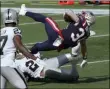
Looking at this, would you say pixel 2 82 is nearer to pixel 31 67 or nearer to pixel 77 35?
pixel 31 67

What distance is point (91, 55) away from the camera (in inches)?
584

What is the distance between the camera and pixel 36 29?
797 inches

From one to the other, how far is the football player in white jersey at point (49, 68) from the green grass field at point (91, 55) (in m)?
0.18

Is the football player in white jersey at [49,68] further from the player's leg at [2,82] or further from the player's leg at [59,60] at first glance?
the player's leg at [2,82]

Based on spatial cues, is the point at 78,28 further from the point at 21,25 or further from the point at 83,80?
the point at 21,25

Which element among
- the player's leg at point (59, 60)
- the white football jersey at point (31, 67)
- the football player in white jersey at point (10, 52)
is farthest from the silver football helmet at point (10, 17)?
the player's leg at point (59, 60)

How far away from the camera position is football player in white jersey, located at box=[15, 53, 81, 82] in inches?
420

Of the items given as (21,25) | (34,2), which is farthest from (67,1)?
(21,25)

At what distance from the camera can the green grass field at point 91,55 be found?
10898mm

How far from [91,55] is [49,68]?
4111 mm

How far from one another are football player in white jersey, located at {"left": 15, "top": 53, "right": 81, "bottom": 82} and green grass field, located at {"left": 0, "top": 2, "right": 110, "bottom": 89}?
7.3 inches

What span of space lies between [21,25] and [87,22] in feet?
33.6

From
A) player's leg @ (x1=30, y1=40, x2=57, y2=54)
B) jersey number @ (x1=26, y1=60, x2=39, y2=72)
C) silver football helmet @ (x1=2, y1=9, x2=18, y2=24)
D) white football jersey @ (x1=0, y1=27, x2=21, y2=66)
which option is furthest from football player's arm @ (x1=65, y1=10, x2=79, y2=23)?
white football jersey @ (x1=0, y1=27, x2=21, y2=66)

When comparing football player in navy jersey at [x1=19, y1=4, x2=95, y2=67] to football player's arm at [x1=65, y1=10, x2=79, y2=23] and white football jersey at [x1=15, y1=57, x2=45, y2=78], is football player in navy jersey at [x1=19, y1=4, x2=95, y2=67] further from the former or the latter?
white football jersey at [x1=15, y1=57, x2=45, y2=78]
